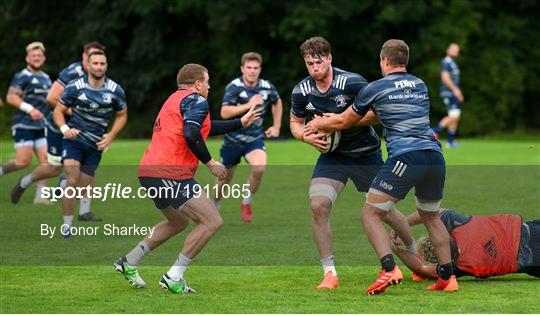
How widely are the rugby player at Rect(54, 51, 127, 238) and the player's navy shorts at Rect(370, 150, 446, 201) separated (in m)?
5.07

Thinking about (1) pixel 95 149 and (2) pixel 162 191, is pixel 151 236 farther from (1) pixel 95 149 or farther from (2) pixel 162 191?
(1) pixel 95 149

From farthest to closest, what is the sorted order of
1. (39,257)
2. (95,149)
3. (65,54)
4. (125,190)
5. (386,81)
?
(65,54), (125,190), (95,149), (39,257), (386,81)

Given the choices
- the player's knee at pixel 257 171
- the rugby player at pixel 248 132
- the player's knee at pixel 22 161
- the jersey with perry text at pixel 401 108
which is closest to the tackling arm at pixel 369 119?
the jersey with perry text at pixel 401 108

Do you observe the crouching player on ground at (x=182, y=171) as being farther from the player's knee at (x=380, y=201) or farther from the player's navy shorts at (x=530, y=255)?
the player's navy shorts at (x=530, y=255)

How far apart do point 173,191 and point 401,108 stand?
75.2 inches

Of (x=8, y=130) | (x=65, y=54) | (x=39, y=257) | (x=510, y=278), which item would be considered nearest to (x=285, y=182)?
(x=39, y=257)

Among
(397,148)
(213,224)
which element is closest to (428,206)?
(397,148)

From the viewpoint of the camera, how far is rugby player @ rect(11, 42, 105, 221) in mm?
14234

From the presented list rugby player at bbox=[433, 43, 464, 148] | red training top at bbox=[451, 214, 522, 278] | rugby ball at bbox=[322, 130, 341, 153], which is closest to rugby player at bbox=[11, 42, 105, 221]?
rugby ball at bbox=[322, 130, 341, 153]

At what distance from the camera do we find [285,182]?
63.1 feet

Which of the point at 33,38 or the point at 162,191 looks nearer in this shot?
the point at 162,191

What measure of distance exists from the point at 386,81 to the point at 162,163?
1909 mm

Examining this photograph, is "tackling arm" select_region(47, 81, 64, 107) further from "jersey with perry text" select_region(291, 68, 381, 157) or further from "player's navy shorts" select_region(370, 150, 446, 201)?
"player's navy shorts" select_region(370, 150, 446, 201)

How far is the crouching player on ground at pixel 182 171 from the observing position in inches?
363
